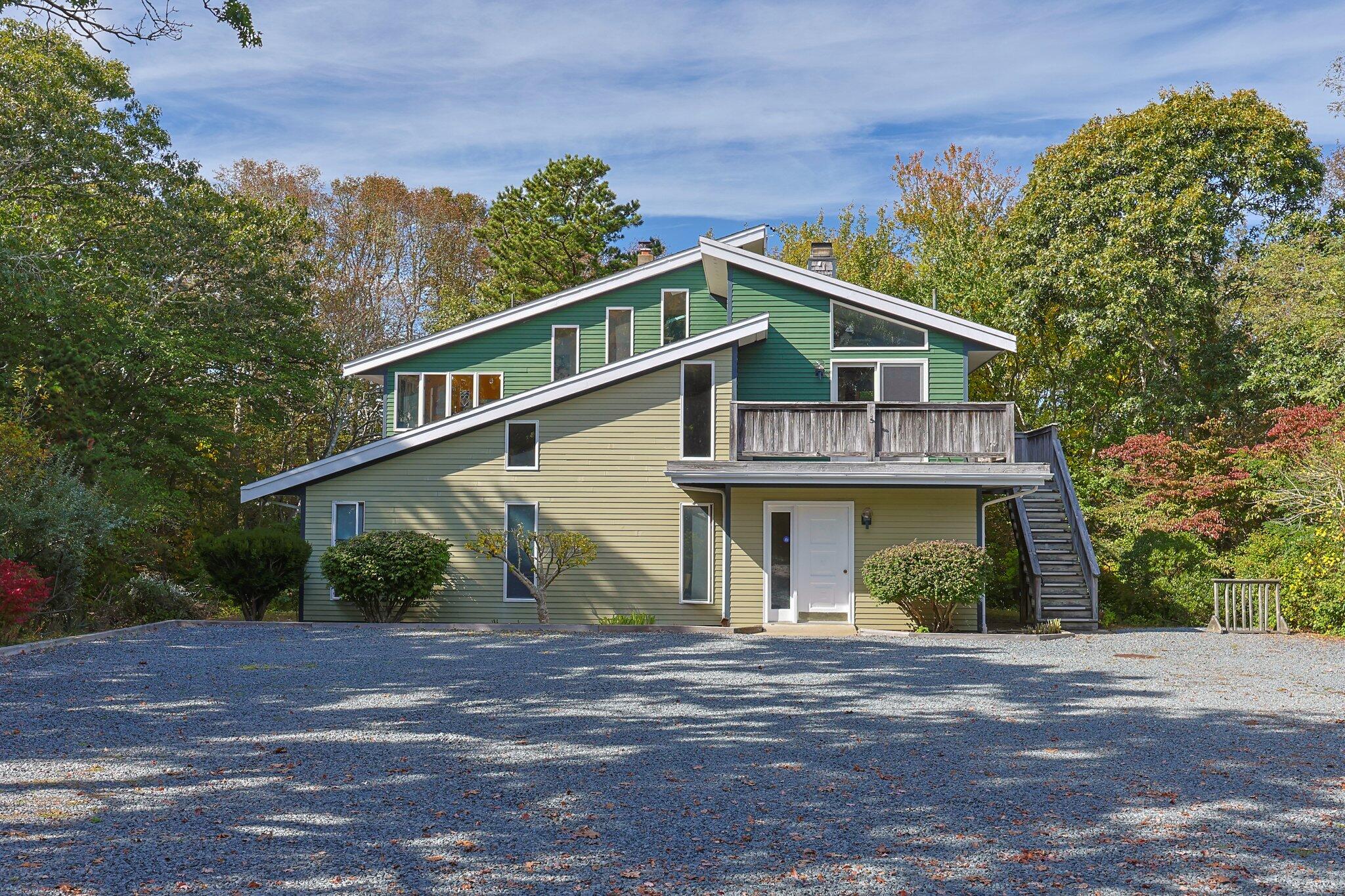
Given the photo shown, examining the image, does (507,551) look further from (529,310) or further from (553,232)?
(553,232)

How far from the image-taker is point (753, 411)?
18.5m

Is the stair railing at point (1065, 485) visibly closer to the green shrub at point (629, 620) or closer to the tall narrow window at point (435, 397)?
the green shrub at point (629, 620)

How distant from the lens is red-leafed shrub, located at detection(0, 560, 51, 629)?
1319cm

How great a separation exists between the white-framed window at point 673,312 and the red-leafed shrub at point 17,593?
1312 centimetres

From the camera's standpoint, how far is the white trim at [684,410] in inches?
757

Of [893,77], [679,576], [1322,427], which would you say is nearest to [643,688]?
[679,576]

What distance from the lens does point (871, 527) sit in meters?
18.7

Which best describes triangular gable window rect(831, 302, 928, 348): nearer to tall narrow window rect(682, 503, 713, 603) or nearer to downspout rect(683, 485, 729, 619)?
downspout rect(683, 485, 729, 619)

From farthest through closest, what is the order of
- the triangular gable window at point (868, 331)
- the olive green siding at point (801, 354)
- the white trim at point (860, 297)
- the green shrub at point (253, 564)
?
the triangular gable window at point (868, 331), the olive green siding at point (801, 354), the white trim at point (860, 297), the green shrub at point (253, 564)

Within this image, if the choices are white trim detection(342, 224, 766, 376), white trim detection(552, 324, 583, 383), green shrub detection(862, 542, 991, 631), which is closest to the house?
green shrub detection(862, 542, 991, 631)

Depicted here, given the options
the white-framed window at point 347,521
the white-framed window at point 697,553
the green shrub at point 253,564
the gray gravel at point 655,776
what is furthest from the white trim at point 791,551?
the green shrub at point 253,564

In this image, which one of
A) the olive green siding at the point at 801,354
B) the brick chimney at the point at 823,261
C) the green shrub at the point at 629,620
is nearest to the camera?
the green shrub at the point at 629,620

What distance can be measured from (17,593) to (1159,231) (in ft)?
80.4

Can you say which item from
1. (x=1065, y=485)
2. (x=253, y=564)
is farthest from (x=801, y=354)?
(x=253, y=564)
